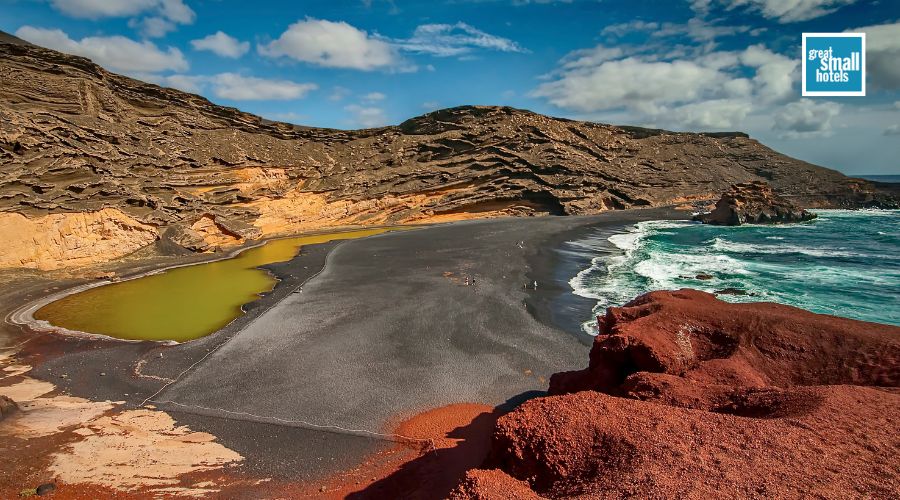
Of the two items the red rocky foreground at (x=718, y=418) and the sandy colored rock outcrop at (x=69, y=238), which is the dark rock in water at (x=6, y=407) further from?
the sandy colored rock outcrop at (x=69, y=238)

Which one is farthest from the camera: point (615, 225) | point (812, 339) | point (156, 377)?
point (615, 225)

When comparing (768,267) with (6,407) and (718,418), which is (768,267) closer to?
(718,418)

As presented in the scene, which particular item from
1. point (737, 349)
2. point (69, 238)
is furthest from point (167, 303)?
point (737, 349)

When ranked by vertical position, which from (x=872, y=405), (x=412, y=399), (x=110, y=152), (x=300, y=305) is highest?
(x=110, y=152)

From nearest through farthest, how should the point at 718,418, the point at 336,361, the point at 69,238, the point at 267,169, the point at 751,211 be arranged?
the point at 718,418 < the point at 336,361 < the point at 69,238 < the point at 267,169 < the point at 751,211

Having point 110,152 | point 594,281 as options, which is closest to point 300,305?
point 594,281

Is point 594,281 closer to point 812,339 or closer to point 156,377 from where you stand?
point 812,339

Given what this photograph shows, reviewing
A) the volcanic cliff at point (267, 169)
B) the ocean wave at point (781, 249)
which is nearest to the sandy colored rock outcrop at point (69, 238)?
the volcanic cliff at point (267, 169)
